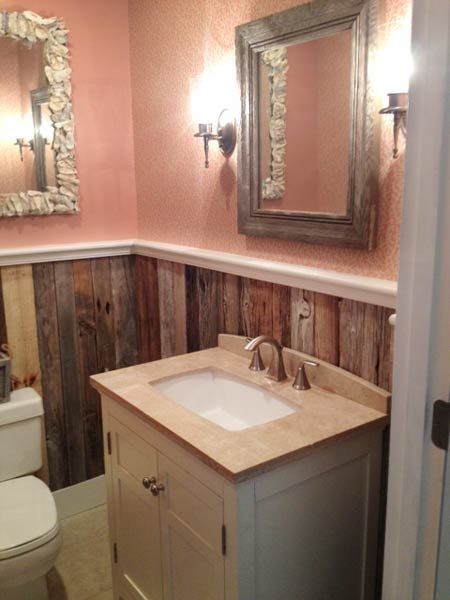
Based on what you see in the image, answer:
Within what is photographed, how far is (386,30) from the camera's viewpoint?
58.9 inches

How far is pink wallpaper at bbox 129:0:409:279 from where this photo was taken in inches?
72.3

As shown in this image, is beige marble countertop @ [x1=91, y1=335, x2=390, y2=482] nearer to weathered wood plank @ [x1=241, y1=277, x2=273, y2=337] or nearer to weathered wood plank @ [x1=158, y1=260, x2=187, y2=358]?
weathered wood plank @ [x1=241, y1=277, x2=273, y2=337]

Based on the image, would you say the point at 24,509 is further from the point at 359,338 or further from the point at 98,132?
the point at 98,132

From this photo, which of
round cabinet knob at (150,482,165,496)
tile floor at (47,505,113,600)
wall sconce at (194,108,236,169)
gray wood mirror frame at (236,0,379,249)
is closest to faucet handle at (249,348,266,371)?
gray wood mirror frame at (236,0,379,249)

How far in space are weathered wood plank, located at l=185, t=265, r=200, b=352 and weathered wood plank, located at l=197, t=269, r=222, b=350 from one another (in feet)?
0.07

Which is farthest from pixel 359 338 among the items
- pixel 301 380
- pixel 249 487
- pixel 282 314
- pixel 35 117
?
pixel 35 117

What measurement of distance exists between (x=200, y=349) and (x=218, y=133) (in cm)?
85

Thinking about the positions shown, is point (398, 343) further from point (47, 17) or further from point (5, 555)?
point (47, 17)

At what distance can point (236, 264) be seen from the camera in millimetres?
2070

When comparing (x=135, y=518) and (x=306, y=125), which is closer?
(x=306, y=125)

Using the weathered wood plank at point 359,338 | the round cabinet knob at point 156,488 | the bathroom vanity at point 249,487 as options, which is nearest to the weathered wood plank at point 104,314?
the bathroom vanity at point 249,487

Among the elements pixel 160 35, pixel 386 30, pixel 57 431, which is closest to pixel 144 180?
pixel 160 35

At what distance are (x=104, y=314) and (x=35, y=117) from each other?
0.88 meters

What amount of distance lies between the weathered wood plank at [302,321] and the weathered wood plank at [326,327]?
0.02 meters
